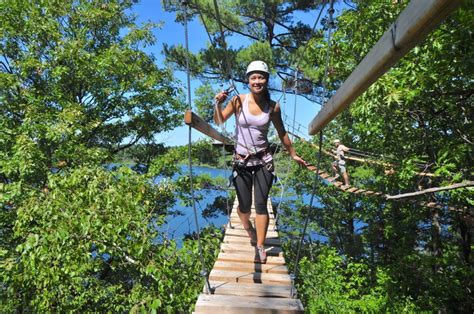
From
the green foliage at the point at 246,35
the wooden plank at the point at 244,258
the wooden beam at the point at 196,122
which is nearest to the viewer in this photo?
the wooden beam at the point at 196,122

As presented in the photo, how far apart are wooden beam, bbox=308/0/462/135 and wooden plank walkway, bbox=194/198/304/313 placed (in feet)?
3.34

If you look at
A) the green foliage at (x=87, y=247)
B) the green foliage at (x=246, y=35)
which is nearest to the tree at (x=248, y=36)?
the green foliage at (x=246, y=35)

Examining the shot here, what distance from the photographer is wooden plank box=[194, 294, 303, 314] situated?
1473 millimetres

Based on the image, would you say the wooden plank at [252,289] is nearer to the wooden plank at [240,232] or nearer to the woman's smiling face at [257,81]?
the wooden plank at [240,232]

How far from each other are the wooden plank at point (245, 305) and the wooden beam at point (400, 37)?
0.99 metres

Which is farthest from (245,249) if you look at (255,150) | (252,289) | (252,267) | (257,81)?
(257,81)

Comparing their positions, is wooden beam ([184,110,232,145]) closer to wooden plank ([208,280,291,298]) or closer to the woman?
the woman

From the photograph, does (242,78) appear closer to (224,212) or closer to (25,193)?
(224,212)

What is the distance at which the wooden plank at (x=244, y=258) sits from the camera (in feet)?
6.88

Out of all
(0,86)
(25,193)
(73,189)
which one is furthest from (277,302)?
(0,86)

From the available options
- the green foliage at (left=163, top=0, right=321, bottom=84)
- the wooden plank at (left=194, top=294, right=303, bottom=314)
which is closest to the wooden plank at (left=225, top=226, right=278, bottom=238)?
the wooden plank at (left=194, top=294, right=303, bottom=314)

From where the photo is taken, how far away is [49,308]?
3086mm

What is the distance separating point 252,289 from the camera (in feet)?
5.61

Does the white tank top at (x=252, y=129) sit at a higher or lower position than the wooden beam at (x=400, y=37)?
higher
